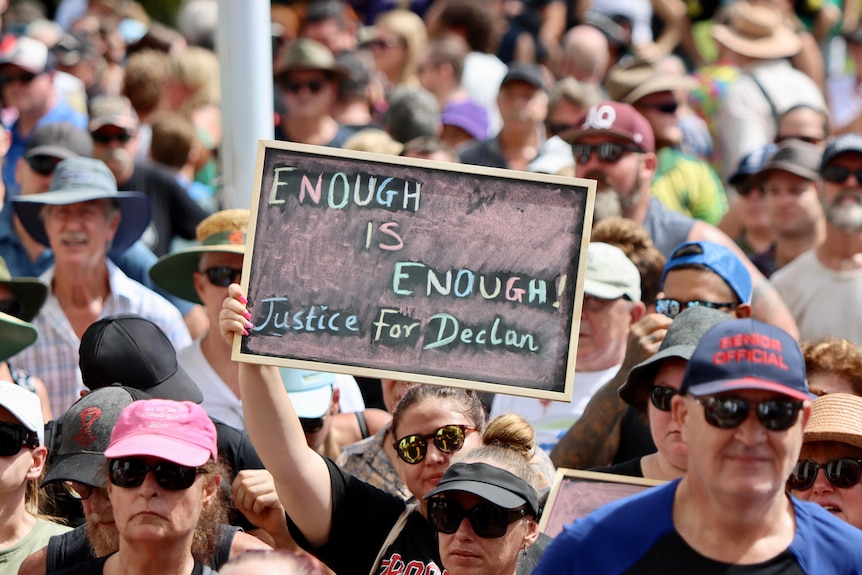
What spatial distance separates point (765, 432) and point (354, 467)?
197 cm

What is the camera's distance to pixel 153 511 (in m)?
3.50

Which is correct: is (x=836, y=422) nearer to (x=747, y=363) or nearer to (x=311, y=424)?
(x=747, y=363)

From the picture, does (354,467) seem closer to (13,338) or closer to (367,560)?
(367,560)

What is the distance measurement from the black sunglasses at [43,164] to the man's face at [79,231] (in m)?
0.79

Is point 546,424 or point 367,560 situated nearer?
point 367,560

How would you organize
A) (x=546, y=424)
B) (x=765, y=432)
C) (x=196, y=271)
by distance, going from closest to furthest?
(x=765, y=432) → (x=546, y=424) → (x=196, y=271)

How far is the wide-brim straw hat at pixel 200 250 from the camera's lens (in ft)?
17.6

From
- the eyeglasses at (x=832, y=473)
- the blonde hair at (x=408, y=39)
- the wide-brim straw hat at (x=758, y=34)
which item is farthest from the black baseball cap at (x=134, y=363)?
the blonde hair at (x=408, y=39)

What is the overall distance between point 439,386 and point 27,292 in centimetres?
232

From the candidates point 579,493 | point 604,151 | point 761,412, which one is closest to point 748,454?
point 761,412

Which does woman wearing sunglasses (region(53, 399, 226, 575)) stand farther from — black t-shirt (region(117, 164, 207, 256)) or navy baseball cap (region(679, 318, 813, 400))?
black t-shirt (region(117, 164, 207, 256))

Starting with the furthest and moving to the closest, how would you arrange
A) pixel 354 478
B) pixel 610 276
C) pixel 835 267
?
pixel 835 267, pixel 610 276, pixel 354 478

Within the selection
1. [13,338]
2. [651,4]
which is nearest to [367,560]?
[13,338]

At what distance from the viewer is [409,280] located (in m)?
3.71
